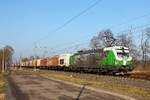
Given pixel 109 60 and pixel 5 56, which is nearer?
pixel 109 60

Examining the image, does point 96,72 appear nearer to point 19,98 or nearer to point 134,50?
point 19,98

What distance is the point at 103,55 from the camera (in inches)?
1223

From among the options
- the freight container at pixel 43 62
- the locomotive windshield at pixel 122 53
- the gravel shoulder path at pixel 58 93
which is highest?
the locomotive windshield at pixel 122 53

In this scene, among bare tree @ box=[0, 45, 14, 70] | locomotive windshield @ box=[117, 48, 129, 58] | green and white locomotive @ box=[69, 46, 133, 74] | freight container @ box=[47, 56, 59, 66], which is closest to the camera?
green and white locomotive @ box=[69, 46, 133, 74]

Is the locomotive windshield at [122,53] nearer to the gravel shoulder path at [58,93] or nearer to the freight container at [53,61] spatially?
the gravel shoulder path at [58,93]

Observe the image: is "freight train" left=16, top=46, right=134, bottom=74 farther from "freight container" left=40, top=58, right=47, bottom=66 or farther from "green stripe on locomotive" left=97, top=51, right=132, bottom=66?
"freight container" left=40, top=58, right=47, bottom=66

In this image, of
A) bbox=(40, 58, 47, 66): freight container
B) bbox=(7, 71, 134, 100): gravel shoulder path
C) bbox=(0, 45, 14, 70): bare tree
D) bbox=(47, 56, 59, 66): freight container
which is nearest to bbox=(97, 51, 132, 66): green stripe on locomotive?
bbox=(7, 71, 134, 100): gravel shoulder path

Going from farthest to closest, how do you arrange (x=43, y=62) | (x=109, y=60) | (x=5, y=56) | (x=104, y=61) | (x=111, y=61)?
(x=5, y=56) → (x=43, y=62) → (x=104, y=61) → (x=109, y=60) → (x=111, y=61)

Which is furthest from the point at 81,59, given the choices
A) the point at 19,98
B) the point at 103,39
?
the point at 103,39

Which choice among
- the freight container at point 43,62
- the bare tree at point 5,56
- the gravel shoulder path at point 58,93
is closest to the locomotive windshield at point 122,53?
the gravel shoulder path at point 58,93

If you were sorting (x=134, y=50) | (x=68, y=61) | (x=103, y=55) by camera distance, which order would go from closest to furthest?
(x=103, y=55)
(x=68, y=61)
(x=134, y=50)

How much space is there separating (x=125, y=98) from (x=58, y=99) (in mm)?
3562

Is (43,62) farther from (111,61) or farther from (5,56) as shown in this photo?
(111,61)

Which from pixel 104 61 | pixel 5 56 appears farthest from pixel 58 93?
pixel 5 56
